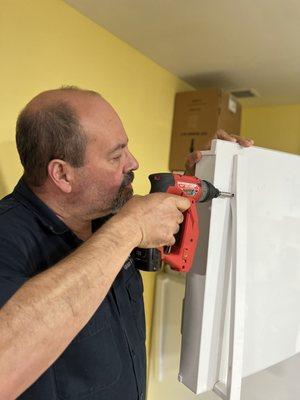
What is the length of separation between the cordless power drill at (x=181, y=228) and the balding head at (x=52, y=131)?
221 mm

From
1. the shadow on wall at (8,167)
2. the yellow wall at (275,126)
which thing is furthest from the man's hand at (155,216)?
the yellow wall at (275,126)

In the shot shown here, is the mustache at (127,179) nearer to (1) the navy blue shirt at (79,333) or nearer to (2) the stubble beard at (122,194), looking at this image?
(2) the stubble beard at (122,194)

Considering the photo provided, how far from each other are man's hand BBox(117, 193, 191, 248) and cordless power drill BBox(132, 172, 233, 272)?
0.11 ft

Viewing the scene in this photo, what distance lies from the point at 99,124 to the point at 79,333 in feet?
1.74

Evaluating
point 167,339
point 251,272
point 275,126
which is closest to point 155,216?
point 251,272

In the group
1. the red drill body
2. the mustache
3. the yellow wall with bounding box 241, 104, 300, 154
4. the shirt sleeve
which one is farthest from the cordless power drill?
the yellow wall with bounding box 241, 104, 300, 154

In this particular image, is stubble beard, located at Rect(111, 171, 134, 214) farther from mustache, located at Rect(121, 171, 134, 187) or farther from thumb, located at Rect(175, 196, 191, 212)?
thumb, located at Rect(175, 196, 191, 212)

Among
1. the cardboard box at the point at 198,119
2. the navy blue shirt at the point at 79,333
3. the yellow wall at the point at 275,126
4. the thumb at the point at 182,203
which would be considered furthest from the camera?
the yellow wall at the point at 275,126

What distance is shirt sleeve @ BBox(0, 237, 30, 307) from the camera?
2.00 feet

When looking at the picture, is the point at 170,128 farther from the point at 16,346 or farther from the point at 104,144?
Answer: the point at 16,346

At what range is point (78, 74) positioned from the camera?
1563mm

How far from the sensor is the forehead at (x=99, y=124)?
3.12 ft

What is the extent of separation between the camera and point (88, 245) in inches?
26.6

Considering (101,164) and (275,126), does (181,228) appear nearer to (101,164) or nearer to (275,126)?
(101,164)
